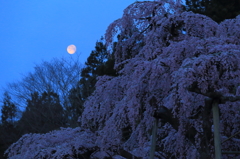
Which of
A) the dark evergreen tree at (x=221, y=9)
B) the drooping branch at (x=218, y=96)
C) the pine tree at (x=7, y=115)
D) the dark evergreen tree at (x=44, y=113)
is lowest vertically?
the drooping branch at (x=218, y=96)

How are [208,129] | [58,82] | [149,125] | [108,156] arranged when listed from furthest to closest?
[58,82]
[108,156]
[149,125]
[208,129]

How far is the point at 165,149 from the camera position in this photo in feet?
22.4

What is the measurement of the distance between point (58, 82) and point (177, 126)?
11666 millimetres

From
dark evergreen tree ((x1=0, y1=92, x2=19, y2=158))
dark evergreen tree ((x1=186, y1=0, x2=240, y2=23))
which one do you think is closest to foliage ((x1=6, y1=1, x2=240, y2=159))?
dark evergreen tree ((x1=186, y1=0, x2=240, y2=23))

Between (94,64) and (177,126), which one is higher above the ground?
(94,64)

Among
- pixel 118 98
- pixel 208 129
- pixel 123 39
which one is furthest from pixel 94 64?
pixel 208 129

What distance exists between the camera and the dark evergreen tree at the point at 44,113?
Result: 16.4 metres

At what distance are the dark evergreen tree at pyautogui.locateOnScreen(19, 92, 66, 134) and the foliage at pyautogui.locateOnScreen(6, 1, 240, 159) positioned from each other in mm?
9065

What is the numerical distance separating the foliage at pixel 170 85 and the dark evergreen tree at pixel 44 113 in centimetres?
906

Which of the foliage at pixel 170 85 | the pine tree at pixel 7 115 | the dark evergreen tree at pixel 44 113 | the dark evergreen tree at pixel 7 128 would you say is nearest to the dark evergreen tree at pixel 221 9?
the foliage at pixel 170 85

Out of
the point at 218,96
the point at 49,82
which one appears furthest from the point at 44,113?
the point at 218,96

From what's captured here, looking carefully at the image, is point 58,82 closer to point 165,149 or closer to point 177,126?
point 165,149

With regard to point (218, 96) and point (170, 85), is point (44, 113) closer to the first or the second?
point (170, 85)

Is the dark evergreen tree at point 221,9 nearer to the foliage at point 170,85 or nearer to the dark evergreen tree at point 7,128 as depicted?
the foliage at point 170,85
